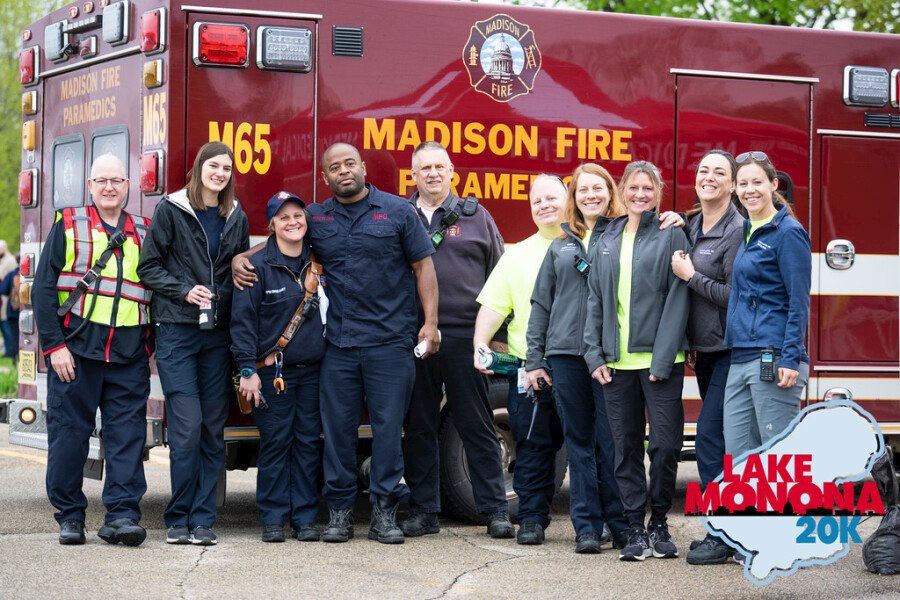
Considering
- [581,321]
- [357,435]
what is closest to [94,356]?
[357,435]

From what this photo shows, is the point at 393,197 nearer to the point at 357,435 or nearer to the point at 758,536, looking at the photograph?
the point at 357,435

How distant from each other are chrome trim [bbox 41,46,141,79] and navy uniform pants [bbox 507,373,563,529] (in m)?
2.79

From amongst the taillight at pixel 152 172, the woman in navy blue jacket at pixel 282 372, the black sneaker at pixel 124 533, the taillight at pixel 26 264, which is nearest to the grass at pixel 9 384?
the taillight at pixel 26 264

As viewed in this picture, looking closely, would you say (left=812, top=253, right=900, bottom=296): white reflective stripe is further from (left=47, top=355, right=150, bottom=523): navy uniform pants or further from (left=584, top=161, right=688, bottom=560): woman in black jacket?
(left=47, top=355, right=150, bottom=523): navy uniform pants

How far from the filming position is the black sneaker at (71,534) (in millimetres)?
6805

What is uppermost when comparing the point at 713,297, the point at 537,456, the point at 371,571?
the point at 713,297

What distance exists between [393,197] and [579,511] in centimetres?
188

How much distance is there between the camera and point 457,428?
735 centimetres

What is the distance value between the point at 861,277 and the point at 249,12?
4.00 metres

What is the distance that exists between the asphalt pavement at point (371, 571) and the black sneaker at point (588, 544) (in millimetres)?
52

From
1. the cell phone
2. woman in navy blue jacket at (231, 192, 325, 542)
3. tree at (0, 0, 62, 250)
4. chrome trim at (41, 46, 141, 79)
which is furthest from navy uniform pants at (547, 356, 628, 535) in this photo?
tree at (0, 0, 62, 250)

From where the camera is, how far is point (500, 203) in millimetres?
7785

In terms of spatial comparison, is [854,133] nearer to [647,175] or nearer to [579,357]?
[647,175]

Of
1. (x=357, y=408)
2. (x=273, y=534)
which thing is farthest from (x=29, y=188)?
→ (x=273, y=534)
